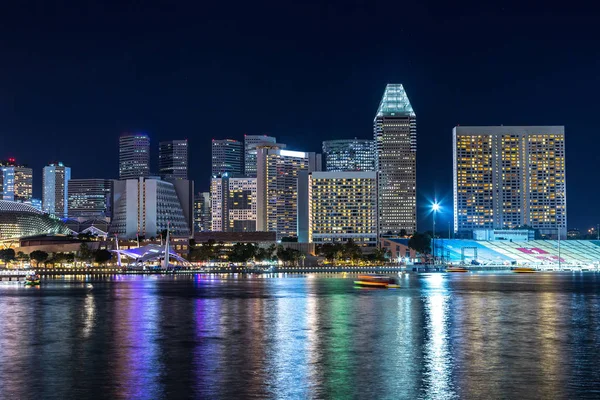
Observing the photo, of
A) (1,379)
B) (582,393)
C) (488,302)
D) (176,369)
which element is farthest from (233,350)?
(488,302)

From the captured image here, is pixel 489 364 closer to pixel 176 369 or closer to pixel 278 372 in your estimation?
pixel 278 372

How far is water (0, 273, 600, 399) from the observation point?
110 ft

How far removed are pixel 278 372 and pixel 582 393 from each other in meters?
13.8

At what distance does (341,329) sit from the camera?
5653cm

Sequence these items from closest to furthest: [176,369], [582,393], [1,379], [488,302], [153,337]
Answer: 1. [582,393]
2. [1,379]
3. [176,369]
4. [153,337]
5. [488,302]

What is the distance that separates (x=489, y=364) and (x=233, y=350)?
1489cm

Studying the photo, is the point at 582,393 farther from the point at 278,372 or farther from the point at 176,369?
the point at 176,369

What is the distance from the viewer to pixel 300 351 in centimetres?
4488

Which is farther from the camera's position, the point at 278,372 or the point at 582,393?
the point at 278,372

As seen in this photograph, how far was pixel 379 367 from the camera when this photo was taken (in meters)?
39.2

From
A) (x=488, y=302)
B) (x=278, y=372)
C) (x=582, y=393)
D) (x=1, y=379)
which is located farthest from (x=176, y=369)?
(x=488, y=302)

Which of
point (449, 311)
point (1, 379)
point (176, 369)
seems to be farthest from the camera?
point (449, 311)

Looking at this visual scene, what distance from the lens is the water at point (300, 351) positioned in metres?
33.5

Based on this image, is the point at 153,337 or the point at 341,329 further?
the point at 341,329
